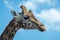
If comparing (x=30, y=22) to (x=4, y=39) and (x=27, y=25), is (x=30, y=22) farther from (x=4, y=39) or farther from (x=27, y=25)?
(x=4, y=39)

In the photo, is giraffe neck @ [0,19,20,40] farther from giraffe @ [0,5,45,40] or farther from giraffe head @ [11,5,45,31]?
giraffe head @ [11,5,45,31]

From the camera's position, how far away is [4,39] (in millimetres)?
18984

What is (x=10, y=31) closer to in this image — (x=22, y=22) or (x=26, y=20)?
(x=22, y=22)

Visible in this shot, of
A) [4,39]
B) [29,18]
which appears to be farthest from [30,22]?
[4,39]

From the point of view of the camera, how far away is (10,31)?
19.0 m

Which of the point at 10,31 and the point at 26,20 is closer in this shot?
the point at 26,20

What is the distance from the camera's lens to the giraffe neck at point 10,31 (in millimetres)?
18856

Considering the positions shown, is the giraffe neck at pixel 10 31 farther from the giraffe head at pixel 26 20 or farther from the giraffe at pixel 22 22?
the giraffe head at pixel 26 20

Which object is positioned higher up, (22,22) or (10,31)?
(22,22)

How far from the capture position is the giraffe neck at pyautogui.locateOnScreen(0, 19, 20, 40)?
1886cm

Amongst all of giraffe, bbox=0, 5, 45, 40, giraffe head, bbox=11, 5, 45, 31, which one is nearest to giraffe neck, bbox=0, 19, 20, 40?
giraffe, bbox=0, 5, 45, 40

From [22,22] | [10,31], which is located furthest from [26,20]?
[10,31]

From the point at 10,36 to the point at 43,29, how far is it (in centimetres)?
176

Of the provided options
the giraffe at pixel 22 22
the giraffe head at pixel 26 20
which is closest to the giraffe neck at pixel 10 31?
the giraffe at pixel 22 22
